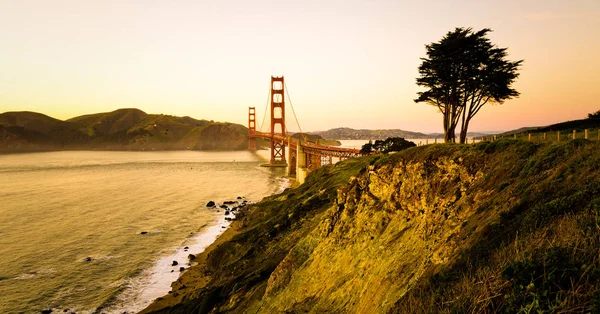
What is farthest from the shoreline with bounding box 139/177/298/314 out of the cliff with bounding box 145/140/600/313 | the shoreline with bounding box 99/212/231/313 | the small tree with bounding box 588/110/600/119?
the small tree with bounding box 588/110/600/119

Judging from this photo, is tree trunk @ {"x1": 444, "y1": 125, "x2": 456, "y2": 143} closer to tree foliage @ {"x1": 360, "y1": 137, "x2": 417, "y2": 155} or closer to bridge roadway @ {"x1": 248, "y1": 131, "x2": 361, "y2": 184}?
tree foliage @ {"x1": 360, "y1": 137, "x2": 417, "y2": 155}

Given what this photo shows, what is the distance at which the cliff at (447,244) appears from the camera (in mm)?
5156

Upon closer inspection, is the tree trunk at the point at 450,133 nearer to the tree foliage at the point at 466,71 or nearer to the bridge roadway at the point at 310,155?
the tree foliage at the point at 466,71

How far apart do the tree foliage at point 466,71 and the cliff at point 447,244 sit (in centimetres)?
1822

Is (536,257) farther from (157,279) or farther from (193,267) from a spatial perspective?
(193,267)

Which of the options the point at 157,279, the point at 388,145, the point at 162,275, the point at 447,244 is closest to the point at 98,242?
the point at 162,275

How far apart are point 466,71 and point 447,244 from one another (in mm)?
26517

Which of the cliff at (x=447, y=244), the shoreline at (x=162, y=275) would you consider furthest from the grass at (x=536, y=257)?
the shoreline at (x=162, y=275)

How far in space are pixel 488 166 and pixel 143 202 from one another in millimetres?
51141

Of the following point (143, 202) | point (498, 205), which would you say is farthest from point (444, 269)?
point (143, 202)

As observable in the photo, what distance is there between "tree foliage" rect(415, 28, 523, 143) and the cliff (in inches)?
717

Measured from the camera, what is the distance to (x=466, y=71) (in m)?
31.2

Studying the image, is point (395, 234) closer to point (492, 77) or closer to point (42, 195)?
point (492, 77)

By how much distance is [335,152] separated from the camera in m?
62.1
